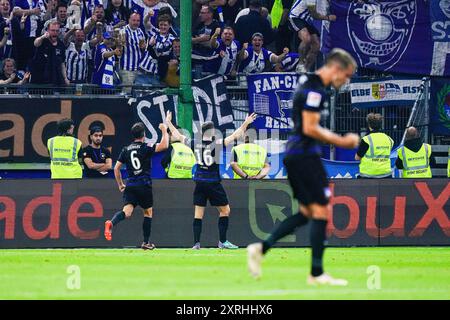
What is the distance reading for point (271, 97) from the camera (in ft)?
72.8

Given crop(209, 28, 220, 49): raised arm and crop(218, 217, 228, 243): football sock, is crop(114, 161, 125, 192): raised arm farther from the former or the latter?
crop(209, 28, 220, 49): raised arm

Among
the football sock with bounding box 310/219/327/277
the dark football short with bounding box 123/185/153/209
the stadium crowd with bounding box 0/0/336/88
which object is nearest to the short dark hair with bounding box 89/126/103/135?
the stadium crowd with bounding box 0/0/336/88

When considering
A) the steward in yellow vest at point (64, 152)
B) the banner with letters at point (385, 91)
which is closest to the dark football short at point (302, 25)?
the banner with letters at point (385, 91)

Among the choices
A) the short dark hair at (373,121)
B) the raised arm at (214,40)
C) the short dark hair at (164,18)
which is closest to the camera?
the short dark hair at (373,121)

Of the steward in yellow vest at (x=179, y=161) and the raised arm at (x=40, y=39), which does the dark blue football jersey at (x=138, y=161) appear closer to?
the steward in yellow vest at (x=179, y=161)

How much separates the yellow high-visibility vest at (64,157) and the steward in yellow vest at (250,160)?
9.23ft

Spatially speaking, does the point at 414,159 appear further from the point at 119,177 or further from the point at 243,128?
the point at 119,177

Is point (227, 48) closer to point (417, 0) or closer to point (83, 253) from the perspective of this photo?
point (417, 0)

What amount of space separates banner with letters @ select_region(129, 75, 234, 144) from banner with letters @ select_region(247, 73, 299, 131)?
20.3 inches

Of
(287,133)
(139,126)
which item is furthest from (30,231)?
(287,133)

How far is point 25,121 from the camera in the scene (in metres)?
21.6

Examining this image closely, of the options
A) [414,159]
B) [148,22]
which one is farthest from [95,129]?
[414,159]

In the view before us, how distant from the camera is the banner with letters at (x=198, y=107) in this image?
21.8 metres

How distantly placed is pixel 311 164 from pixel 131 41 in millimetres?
12195
